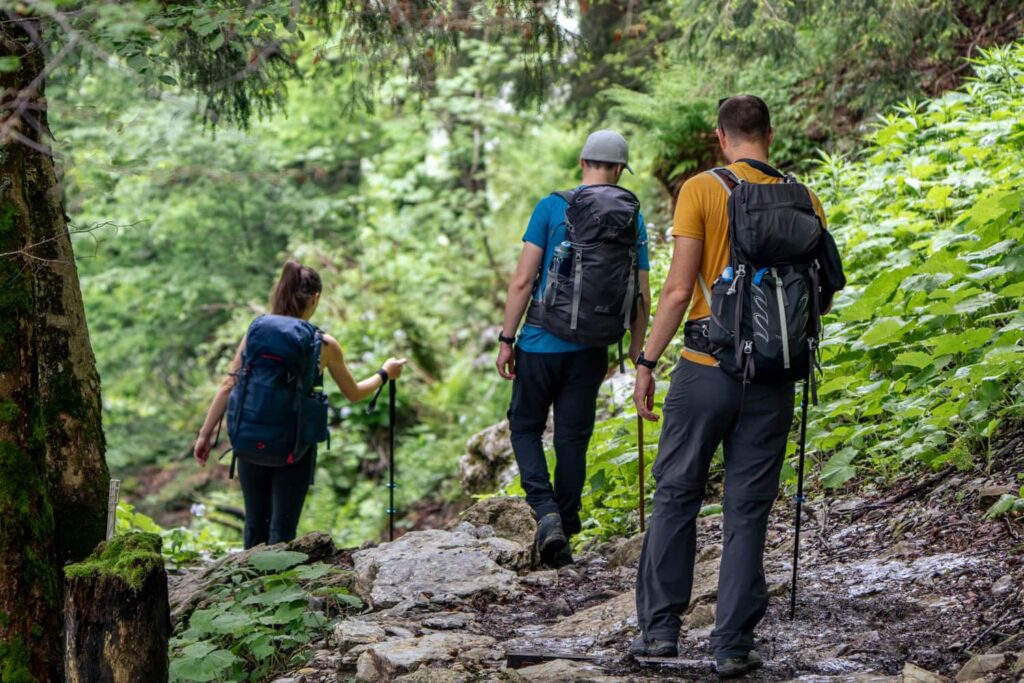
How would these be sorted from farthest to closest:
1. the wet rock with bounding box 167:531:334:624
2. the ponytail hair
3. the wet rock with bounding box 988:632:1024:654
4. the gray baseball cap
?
1. the ponytail hair
2. the wet rock with bounding box 167:531:334:624
3. the gray baseball cap
4. the wet rock with bounding box 988:632:1024:654

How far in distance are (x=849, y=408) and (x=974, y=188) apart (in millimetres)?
2762

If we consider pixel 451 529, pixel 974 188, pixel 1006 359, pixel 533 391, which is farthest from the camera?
pixel 974 188

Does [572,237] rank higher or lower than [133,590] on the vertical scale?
higher

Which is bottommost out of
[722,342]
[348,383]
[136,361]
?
[136,361]

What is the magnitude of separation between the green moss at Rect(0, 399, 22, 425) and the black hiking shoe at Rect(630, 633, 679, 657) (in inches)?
101

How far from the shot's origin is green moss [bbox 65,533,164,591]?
161 inches

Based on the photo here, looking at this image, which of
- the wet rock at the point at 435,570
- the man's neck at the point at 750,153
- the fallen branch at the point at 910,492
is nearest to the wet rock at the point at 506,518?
the wet rock at the point at 435,570

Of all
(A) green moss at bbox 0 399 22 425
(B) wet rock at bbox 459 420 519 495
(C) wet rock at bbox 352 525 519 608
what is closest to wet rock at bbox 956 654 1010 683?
(C) wet rock at bbox 352 525 519 608

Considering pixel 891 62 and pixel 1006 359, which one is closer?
pixel 1006 359

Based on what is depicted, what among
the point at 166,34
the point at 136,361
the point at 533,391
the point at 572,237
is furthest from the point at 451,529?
the point at 136,361

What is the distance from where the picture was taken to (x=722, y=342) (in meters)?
3.90

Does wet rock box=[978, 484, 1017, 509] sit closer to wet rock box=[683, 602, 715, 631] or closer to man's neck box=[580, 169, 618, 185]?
wet rock box=[683, 602, 715, 631]

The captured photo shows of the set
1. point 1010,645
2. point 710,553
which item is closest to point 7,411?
point 710,553

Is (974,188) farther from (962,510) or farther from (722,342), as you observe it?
(722,342)
